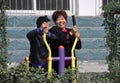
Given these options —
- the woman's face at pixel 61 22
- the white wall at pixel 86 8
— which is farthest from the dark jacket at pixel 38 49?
the white wall at pixel 86 8

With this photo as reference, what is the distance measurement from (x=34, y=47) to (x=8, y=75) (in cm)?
105

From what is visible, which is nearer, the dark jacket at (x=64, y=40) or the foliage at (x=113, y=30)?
→ the dark jacket at (x=64, y=40)

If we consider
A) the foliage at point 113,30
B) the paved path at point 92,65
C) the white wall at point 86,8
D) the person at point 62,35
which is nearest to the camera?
the person at point 62,35

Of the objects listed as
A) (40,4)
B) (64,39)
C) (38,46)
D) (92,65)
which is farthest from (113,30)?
(40,4)

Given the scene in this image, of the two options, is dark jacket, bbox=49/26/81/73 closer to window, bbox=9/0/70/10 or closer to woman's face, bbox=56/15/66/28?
woman's face, bbox=56/15/66/28

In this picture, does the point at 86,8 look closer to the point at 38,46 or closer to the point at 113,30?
the point at 113,30

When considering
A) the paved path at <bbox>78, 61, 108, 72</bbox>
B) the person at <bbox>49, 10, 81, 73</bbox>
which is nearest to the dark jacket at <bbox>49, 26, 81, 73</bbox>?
the person at <bbox>49, 10, 81, 73</bbox>

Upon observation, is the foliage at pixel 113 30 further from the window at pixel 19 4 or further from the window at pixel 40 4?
the window at pixel 19 4

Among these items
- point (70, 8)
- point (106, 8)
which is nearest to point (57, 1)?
point (70, 8)

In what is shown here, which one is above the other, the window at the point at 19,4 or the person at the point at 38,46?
the window at the point at 19,4

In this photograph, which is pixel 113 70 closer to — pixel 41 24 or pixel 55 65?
pixel 55 65

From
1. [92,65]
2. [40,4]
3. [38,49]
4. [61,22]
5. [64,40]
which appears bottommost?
[92,65]

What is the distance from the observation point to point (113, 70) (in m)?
6.64

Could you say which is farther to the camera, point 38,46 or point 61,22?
point 38,46
